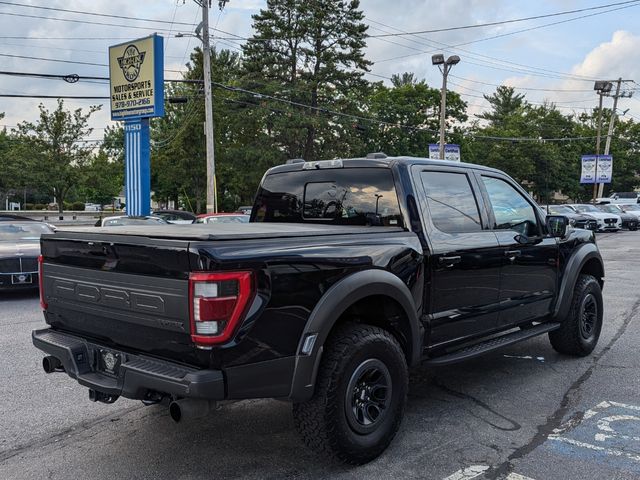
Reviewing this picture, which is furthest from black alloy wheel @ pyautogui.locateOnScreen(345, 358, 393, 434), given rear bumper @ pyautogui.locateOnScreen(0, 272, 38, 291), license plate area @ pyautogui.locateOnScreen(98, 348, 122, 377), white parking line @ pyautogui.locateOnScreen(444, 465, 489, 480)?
rear bumper @ pyautogui.locateOnScreen(0, 272, 38, 291)

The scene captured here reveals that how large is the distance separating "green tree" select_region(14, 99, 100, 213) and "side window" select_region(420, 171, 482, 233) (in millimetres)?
35197

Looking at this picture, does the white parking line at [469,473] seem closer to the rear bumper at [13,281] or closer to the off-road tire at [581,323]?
the off-road tire at [581,323]

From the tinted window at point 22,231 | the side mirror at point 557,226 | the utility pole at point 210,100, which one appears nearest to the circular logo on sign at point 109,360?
the side mirror at point 557,226

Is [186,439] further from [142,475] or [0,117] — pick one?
[0,117]

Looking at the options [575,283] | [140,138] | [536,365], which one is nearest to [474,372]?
[536,365]

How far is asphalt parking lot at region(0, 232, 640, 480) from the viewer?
344cm

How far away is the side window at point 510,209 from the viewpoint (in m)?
4.87

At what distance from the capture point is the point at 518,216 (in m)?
5.11

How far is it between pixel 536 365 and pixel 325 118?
3457 centimetres

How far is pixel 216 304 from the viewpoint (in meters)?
2.80

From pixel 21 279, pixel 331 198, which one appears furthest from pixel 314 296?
pixel 21 279

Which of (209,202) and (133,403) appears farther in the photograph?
(209,202)

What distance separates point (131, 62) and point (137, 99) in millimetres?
1320

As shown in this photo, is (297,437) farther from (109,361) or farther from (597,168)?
(597,168)
